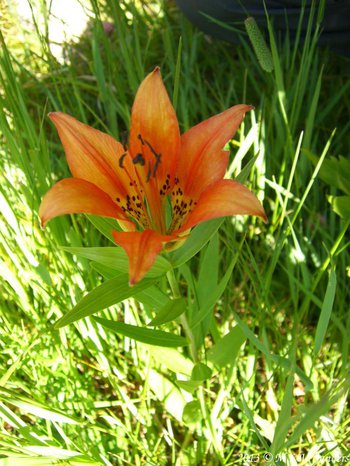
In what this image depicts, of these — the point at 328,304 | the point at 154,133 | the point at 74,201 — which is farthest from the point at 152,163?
the point at 328,304

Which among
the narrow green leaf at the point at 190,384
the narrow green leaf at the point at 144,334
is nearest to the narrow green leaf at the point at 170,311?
the narrow green leaf at the point at 144,334

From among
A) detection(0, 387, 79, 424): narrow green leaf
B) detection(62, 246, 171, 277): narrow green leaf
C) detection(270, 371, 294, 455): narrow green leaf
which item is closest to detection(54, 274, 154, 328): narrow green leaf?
detection(62, 246, 171, 277): narrow green leaf

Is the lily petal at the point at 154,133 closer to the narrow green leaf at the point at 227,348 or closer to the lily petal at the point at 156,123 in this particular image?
the lily petal at the point at 156,123

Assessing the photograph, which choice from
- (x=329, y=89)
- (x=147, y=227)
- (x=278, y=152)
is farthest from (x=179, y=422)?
(x=329, y=89)

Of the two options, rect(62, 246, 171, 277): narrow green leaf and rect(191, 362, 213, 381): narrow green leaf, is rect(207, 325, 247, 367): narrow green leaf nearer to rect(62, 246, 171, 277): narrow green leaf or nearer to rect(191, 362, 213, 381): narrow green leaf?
rect(191, 362, 213, 381): narrow green leaf

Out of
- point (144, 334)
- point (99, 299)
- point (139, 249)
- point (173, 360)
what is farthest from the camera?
point (173, 360)

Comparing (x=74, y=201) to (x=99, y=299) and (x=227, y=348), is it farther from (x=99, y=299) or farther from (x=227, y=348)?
(x=227, y=348)
